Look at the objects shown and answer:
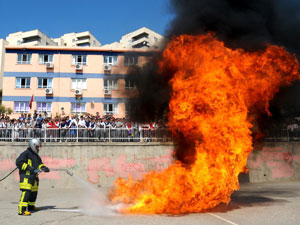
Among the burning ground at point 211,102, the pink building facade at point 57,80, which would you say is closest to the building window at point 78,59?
the pink building facade at point 57,80

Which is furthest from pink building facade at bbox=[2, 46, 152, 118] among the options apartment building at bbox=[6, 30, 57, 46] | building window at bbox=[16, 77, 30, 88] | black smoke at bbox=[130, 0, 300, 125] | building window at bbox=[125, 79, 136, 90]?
apartment building at bbox=[6, 30, 57, 46]

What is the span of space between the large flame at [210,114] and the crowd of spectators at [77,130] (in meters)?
7.16

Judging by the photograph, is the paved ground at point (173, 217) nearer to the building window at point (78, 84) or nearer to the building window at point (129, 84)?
the building window at point (129, 84)

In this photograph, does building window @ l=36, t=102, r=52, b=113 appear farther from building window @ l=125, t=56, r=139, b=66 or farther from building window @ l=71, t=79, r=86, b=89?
building window @ l=125, t=56, r=139, b=66

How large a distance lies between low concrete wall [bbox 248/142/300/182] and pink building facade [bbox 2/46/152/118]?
61.9ft

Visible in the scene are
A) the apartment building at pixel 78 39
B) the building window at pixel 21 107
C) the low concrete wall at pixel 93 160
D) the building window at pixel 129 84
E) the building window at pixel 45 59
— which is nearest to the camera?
the building window at pixel 129 84

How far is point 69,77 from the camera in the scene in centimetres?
3281

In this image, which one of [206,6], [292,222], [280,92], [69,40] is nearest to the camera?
[292,222]

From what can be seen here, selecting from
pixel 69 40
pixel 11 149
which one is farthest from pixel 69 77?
pixel 69 40

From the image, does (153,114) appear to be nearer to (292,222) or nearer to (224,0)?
(224,0)

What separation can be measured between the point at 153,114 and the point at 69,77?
78.3ft

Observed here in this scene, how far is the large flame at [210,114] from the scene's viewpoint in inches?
293

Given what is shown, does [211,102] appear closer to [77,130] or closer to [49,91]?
[77,130]

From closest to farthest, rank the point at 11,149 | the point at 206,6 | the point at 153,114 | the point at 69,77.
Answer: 1. the point at 206,6
2. the point at 153,114
3. the point at 11,149
4. the point at 69,77
